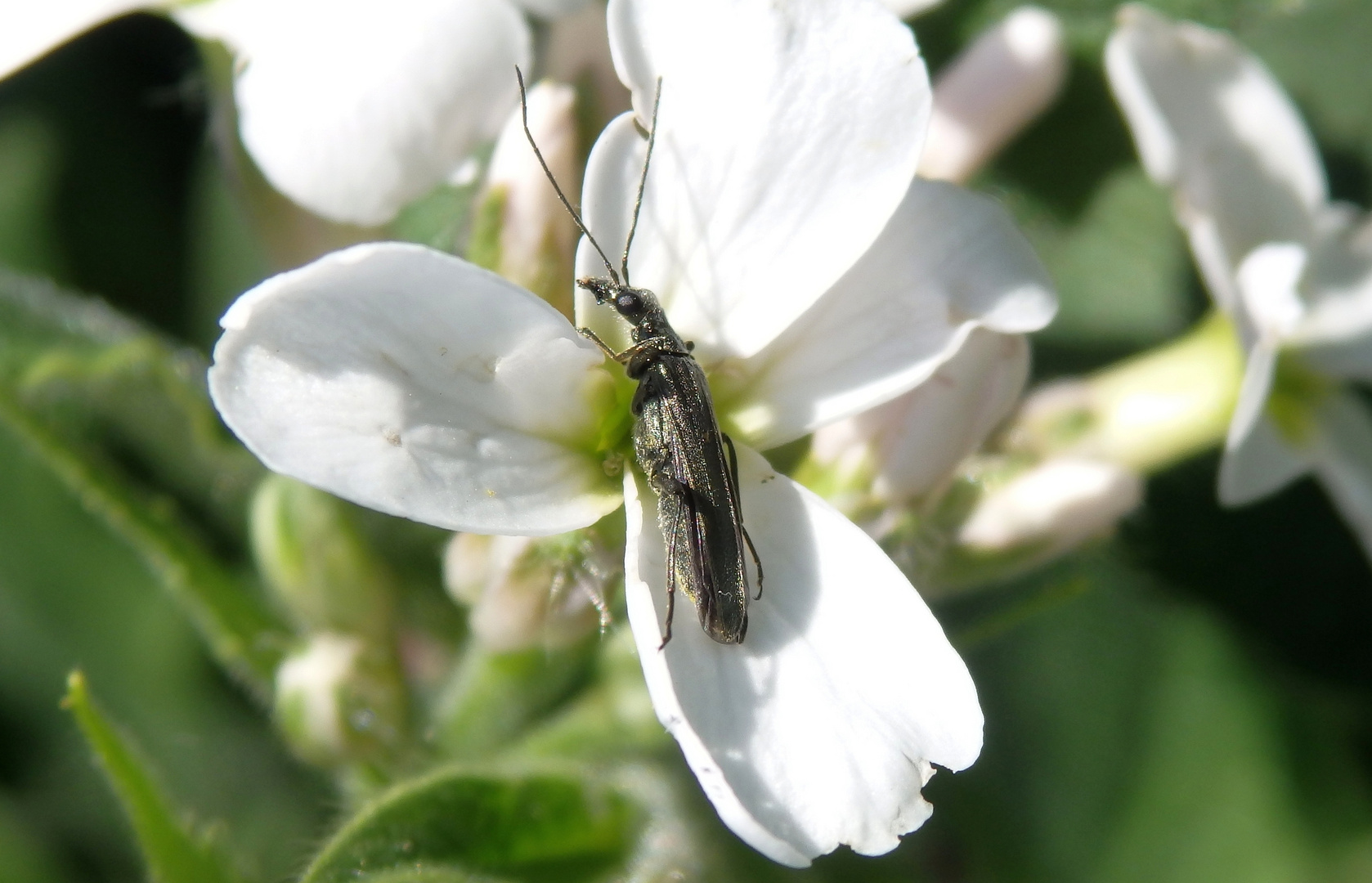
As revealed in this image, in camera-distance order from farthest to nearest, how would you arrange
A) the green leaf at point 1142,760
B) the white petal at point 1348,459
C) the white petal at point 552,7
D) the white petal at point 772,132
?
the green leaf at point 1142,760 → the white petal at point 1348,459 → the white petal at point 552,7 → the white petal at point 772,132

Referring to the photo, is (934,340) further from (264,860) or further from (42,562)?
(42,562)

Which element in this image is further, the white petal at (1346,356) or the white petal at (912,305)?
the white petal at (1346,356)

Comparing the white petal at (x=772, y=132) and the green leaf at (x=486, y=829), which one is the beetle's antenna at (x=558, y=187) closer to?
the white petal at (x=772, y=132)

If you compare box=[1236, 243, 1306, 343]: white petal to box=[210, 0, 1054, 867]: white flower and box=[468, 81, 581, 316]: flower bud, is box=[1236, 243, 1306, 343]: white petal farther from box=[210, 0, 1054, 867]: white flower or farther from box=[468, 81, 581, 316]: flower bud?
box=[468, 81, 581, 316]: flower bud

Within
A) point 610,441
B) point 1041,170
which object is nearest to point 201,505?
point 610,441

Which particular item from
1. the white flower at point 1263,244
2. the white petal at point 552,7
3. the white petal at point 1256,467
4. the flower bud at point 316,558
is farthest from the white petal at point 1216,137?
the flower bud at point 316,558

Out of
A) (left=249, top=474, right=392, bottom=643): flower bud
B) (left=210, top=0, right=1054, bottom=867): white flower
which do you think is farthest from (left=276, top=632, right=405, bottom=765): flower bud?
(left=210, top=0, right=1054, bottom=867): white flower
